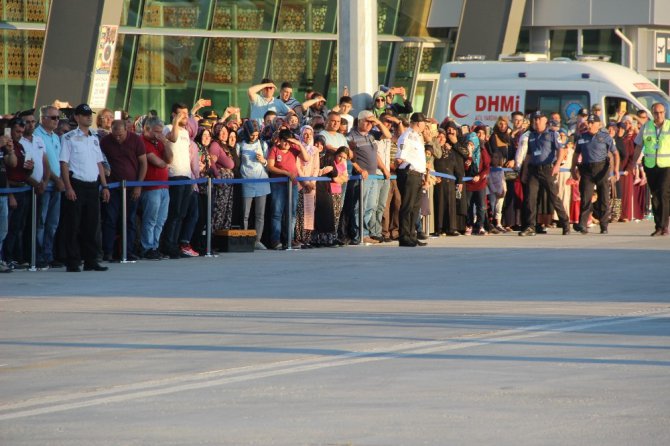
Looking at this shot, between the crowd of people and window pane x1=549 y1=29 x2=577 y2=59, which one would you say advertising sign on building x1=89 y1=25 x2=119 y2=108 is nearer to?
the crowd of people

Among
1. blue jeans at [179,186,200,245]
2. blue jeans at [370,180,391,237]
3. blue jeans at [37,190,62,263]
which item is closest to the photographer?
blue jeans at [37,190,62,263]

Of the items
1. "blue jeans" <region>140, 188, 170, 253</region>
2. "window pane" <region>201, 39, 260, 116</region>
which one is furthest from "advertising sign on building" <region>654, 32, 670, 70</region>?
"blue jeans" <region>140, 188, 170, 253</region>

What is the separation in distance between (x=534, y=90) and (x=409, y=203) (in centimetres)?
868

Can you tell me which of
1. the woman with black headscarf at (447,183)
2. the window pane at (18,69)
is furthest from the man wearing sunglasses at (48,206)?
the window pane at (18,69)

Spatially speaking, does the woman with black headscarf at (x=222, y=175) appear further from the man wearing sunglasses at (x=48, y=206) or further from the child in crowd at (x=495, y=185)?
the child in crowd at (x=495, y=185)

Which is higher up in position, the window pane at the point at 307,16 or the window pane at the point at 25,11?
the window pane at the point at 307,16

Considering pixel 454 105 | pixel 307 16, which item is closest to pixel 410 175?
pixel 454 105

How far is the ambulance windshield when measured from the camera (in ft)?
98.9

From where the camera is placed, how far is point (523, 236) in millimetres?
24562

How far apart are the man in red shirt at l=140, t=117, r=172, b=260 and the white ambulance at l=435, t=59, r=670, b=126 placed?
37.8ft

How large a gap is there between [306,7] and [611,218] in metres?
12.6

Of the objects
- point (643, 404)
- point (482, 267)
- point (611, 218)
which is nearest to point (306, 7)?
point (611, 218)

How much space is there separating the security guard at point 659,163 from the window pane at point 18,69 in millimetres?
13528

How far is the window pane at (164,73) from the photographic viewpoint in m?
34.7
